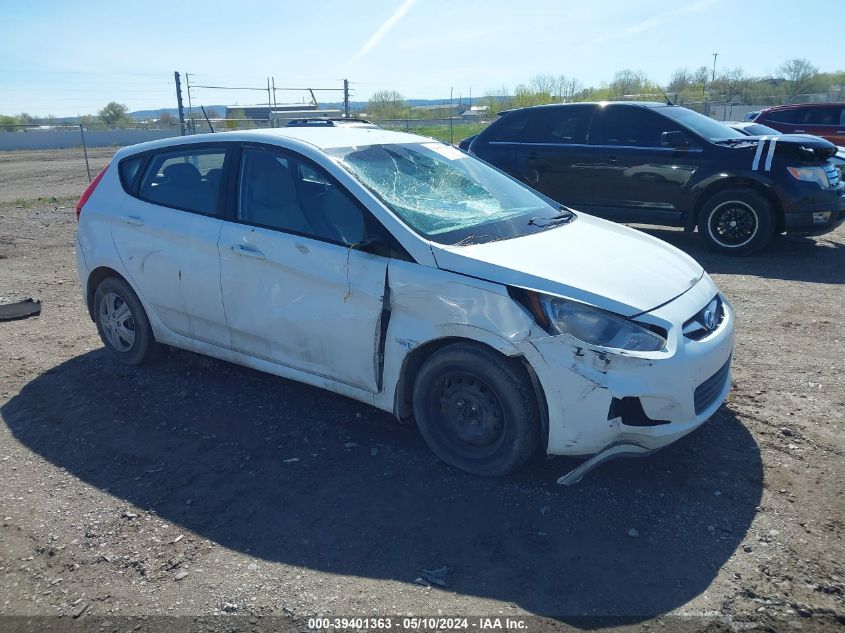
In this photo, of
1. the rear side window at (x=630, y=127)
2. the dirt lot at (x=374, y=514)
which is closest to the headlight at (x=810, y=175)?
the rear side window at (x=630, y=127)

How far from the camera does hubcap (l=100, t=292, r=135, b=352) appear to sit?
509 cm

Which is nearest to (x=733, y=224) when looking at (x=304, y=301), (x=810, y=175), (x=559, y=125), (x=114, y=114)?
(x=810, y=175)

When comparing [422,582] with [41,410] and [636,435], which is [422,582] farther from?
[41,410]

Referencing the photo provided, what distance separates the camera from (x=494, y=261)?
3.43 m

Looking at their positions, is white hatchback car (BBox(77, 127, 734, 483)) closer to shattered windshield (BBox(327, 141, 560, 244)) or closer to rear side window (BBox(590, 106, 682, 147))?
shattered windshield (BBox(327, 141, 560, 244))

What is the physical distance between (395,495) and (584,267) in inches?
59.6

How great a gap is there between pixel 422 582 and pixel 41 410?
313 centimetres

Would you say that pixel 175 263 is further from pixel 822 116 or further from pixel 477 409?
pixel 822 116

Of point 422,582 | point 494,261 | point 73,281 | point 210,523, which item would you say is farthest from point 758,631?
point 73,281

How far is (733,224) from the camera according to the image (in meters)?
8.36

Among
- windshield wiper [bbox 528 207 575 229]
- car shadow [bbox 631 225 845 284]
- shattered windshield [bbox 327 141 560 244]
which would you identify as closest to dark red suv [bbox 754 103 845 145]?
car shadow [bbox 631 225 845 284]

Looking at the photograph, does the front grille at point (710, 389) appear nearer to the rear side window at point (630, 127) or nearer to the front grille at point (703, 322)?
the front grille at point (703, 322)

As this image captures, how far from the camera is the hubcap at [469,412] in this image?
347cm

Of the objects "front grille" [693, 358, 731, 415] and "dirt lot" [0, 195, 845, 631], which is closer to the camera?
"dirt lot" [0, 195, 845, 631]
